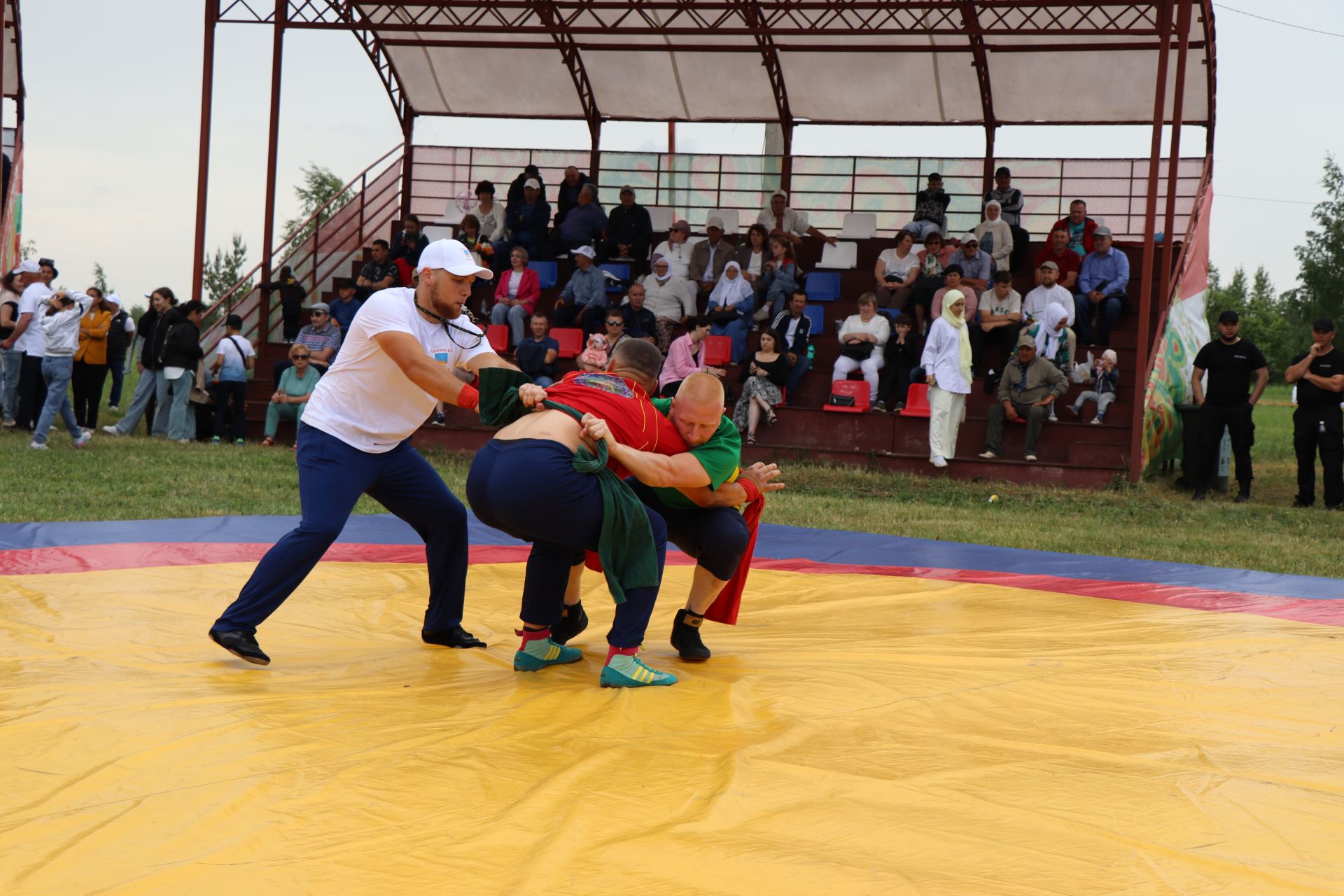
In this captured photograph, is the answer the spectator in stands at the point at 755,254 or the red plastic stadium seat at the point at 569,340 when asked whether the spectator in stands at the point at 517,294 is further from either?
the spectator in stands at the point at 755,254

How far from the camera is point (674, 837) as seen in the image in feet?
8.46

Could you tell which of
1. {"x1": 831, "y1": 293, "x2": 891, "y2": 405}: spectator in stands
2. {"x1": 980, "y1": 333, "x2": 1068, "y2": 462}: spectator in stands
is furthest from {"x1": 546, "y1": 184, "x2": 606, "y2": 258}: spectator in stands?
{"x1": 980, "y1": 333, "x2": 1068, "y2": 462}: spectator in stands

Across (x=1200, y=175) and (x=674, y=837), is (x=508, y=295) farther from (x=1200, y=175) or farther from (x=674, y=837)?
(x=674, y=837)

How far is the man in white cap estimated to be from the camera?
160 inches

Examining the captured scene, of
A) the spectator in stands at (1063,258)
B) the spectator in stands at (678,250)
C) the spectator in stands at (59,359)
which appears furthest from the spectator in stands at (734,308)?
the spectator in stands at (59,359)

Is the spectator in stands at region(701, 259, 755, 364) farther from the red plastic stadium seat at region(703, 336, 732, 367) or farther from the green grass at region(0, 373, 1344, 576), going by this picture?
the green grass at region(0, 373, 1344, 576)

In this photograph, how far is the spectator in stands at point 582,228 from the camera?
14750mm

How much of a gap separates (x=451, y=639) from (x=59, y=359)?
8138 mm

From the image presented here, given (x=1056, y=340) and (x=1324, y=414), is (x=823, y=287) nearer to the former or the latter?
(x=1056, y=340)

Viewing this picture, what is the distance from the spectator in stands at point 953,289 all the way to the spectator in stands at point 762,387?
1526mm

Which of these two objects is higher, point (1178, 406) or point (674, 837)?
point (1178, 406)

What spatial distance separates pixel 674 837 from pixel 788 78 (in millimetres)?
14792

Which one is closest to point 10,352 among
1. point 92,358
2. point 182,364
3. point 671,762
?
point 92,358

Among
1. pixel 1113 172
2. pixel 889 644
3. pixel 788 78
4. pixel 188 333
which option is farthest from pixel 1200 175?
pixel 889 644
